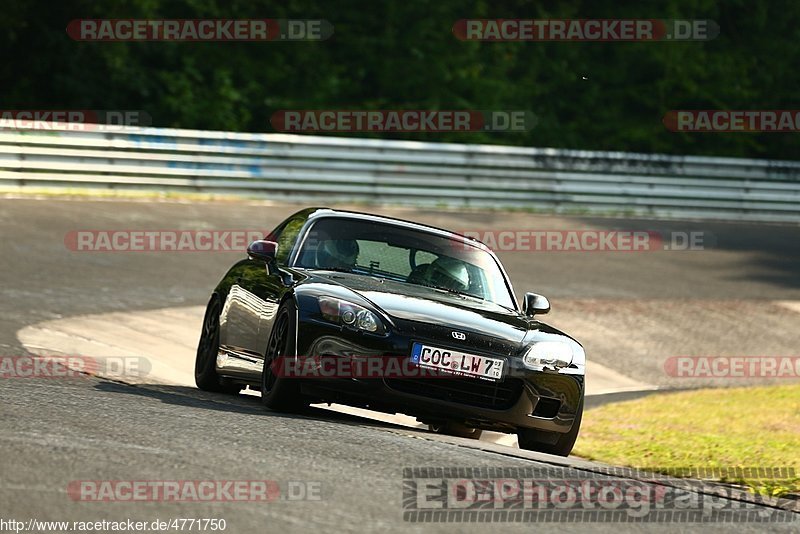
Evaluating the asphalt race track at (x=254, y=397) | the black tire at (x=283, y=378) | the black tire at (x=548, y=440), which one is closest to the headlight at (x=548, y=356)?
the black tire at (x=548, y=440)

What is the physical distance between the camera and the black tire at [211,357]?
10391 mm

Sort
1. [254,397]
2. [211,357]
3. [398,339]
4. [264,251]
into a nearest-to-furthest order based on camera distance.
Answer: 1. [398,339]
2. [264,251]
3. [211,357]
4. [254,397]

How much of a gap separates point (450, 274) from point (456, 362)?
5.38ft

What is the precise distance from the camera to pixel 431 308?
8.73 m

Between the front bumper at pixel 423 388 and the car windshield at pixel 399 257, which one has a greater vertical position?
the car windshield at pixel 399 257

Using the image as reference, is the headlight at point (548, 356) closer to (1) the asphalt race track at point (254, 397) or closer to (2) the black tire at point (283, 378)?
(1) the asphalt race track at point (254, 397)

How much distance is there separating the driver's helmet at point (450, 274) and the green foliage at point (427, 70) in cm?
1987

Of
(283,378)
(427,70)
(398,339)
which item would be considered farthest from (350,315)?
(427,70)

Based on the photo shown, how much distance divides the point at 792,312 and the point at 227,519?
15.0m

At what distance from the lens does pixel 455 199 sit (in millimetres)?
24719

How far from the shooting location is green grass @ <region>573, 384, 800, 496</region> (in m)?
9.51

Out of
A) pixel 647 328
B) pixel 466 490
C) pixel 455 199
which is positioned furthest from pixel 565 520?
pixel 455 199

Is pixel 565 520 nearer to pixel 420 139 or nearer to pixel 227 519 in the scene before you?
pixel 227 519

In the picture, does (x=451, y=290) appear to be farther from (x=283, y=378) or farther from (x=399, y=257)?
(x=283, y=378)
